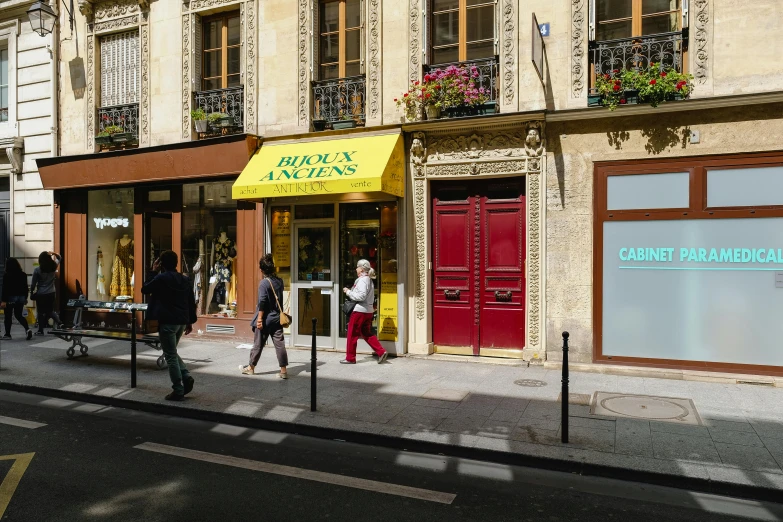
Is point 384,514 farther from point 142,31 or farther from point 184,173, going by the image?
point 142,31

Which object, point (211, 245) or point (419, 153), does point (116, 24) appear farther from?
point (419, 153)

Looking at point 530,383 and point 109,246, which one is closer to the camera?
point 530,383

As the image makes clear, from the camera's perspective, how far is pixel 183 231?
1276 centimetres

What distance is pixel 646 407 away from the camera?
23.0 feet

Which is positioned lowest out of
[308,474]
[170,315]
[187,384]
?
[308,474]

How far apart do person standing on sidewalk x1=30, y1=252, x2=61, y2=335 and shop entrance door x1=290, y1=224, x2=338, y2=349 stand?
5.70 metres

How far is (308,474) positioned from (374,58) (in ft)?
26.1

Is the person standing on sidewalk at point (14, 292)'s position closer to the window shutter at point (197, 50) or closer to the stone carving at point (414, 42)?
the window shutter at point (197, 50)

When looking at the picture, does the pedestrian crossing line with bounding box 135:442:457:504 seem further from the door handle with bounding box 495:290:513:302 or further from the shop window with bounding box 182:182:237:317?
the shop window with bounding box 182:182:237:317

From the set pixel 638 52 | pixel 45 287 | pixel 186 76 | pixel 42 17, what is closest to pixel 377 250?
pixel 638 52

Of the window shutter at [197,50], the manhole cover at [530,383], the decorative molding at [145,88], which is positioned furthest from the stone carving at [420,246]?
the decorative molding at [145,88]

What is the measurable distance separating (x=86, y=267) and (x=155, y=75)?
15.8ft

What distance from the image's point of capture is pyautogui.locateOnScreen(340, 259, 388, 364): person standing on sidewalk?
9.62 m

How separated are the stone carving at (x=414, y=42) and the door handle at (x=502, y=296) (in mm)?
4074
